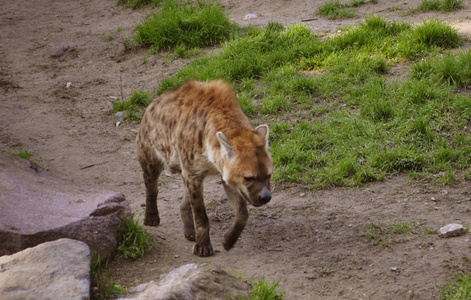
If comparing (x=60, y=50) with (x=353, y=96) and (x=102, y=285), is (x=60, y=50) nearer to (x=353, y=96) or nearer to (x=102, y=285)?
(x=353, y=96)

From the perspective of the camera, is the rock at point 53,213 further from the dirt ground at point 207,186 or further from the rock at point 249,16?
the rock at point 249,16

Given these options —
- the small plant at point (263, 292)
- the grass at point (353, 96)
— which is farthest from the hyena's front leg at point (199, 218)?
the grass at point (353, 96)

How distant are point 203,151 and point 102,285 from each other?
1.00 m

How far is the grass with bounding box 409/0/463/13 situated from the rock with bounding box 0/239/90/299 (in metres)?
4.89

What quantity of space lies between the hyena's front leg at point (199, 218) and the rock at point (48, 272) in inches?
34.1

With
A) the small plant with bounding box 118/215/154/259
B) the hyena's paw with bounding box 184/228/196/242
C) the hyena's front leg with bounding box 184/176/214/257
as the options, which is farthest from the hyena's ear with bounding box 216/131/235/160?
the hyena's paw with bounding box 184/228/196/242

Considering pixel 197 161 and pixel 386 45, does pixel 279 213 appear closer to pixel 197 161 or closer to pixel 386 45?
pixel 197 161

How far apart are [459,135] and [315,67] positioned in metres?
1.73

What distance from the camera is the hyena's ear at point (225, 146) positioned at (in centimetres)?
317

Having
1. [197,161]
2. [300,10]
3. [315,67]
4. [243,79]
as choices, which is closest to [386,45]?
[315,67]

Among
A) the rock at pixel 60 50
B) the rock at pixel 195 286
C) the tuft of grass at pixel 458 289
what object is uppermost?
the rock at pixel 195 286

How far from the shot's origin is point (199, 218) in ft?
11.6

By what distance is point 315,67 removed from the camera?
5664mm

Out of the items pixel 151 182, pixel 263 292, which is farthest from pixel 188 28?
pixel 263 292
